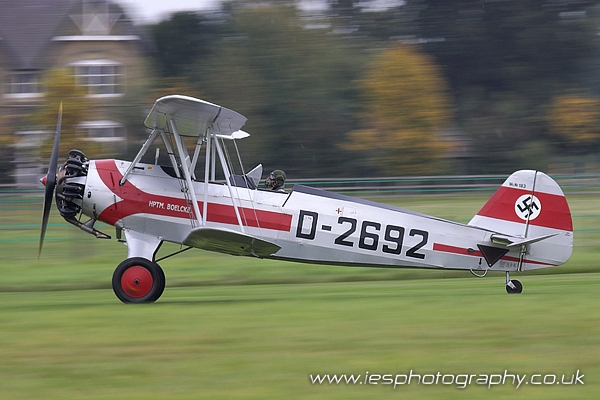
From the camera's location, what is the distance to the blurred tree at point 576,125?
131ft

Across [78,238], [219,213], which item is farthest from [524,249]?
[78,238]

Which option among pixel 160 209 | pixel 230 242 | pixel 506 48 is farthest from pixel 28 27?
pixel 230 242

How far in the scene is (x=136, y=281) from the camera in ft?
32.9

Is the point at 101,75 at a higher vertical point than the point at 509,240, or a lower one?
higher

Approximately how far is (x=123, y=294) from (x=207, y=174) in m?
1.90

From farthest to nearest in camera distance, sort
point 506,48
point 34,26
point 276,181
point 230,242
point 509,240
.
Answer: point 506,48 → point 34,26 → point 276,181 → point 509,240 → point 230,242

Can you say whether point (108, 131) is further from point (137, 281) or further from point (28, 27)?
point (137, 281)

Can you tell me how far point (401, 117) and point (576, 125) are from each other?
10.8m

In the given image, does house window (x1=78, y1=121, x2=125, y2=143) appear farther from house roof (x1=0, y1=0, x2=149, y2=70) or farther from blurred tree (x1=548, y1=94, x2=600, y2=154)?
blurred tree (x1=548, y1=94, x2=600, y2=154)

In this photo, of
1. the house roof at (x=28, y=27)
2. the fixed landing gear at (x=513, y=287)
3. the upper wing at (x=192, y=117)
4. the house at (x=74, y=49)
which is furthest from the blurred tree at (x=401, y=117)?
the upper wing at (x=192, y=117)

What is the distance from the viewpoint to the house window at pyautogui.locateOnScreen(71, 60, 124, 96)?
40281mm

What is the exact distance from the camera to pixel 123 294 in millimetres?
10023

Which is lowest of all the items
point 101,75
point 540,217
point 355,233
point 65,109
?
point 355,233

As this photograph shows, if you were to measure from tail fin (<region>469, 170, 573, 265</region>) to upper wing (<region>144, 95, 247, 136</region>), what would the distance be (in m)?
3.86
